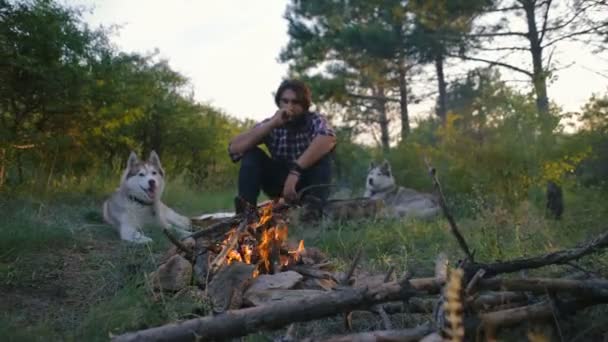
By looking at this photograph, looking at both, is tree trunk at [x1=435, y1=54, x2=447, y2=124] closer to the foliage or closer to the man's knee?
the foliage

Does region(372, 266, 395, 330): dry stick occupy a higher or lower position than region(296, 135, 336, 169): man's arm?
lower

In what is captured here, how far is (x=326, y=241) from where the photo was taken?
4215mm

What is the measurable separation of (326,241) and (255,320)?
7.98 feet

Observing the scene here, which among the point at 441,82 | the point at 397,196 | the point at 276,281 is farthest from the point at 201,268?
the point at 441,82

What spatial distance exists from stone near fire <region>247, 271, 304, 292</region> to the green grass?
266mm

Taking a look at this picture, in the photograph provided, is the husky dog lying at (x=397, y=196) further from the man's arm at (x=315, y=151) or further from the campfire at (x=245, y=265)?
the campfire at (x=245, y=265)

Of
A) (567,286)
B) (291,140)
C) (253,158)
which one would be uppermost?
(291,140)

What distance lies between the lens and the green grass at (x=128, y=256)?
2.36 m

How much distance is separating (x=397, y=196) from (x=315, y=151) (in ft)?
13.7

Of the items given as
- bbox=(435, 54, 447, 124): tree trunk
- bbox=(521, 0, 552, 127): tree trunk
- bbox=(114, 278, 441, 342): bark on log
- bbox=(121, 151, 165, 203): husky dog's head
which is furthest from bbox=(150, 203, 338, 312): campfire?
bbox=(435, 54, 447, 124): tree trunk

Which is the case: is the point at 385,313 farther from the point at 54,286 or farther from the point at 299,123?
the point at 299,123

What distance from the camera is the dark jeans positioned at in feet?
14.7

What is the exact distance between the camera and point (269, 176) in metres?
4.72

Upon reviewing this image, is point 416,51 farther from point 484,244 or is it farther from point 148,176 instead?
point 484,244
